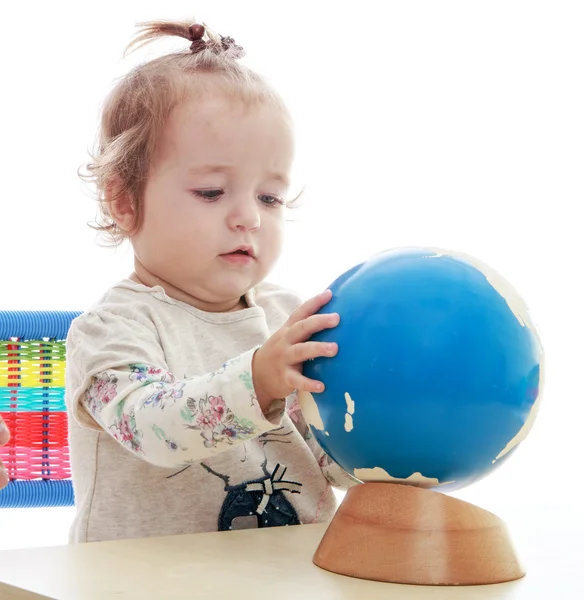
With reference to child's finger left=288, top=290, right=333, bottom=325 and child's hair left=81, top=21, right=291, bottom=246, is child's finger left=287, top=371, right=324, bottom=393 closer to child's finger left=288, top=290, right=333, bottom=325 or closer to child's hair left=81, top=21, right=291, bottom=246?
child's finger left=288, top=290, right=333, bottom=325

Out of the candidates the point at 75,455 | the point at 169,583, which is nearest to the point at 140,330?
the point at 75,455

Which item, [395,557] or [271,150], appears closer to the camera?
[395,557]

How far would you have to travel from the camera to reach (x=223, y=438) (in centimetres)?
93

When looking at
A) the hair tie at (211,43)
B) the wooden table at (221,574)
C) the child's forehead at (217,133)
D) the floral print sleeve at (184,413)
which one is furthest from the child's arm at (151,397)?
the hair tie at (211,43)

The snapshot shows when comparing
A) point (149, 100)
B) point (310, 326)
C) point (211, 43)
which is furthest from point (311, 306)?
point (211, 43)

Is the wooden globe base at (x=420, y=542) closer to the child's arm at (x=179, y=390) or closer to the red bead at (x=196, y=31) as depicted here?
the child's arm at (x=179, y=390)

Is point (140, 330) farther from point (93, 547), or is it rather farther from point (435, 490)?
point (435, 490)

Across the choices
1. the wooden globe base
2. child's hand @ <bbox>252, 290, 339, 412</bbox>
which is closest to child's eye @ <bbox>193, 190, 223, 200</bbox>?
child's hand @ <bbox>252, 290, 339, 412</bbox>

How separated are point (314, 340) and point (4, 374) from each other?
101 cm

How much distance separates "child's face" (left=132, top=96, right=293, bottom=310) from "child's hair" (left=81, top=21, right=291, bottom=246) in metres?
0.02

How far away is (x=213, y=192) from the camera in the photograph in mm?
1195

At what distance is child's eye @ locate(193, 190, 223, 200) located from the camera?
1.19 m

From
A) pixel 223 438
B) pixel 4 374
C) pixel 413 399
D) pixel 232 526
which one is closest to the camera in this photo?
pixel 413 399

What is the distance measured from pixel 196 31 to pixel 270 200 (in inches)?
10.9
